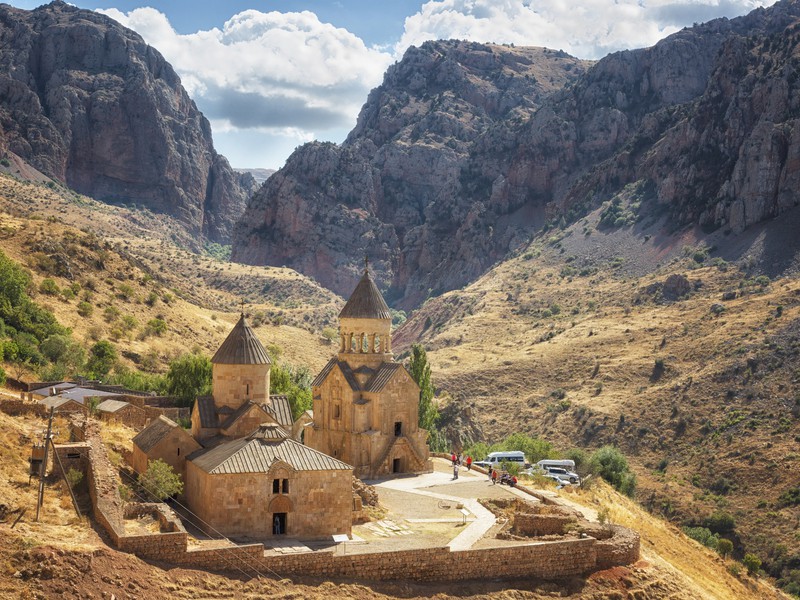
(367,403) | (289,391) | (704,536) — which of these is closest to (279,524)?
(367,403)

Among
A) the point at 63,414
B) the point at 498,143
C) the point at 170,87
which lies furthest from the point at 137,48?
the point at 63,414

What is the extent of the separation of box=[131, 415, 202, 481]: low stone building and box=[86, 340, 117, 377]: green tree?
956 inches

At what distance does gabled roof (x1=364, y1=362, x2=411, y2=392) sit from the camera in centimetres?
3962

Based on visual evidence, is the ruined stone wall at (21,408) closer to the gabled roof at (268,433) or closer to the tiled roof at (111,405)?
the tiled roof at (111,405)

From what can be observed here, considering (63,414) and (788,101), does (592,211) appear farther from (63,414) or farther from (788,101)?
(63,414)

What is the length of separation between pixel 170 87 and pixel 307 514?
597ft

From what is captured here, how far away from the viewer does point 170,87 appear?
643ft

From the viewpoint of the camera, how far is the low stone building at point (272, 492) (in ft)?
90.8

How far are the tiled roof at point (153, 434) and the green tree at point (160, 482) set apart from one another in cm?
171

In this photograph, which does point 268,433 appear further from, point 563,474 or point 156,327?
point 156,327

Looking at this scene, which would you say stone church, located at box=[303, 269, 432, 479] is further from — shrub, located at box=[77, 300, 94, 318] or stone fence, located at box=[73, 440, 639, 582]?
shrub, located at box=[77, 300, 94, 318]

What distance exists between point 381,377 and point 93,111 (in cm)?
14653

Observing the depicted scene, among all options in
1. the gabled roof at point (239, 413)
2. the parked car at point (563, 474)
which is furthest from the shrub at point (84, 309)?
the gabled roof at point (239, 413)

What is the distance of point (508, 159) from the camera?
152m
